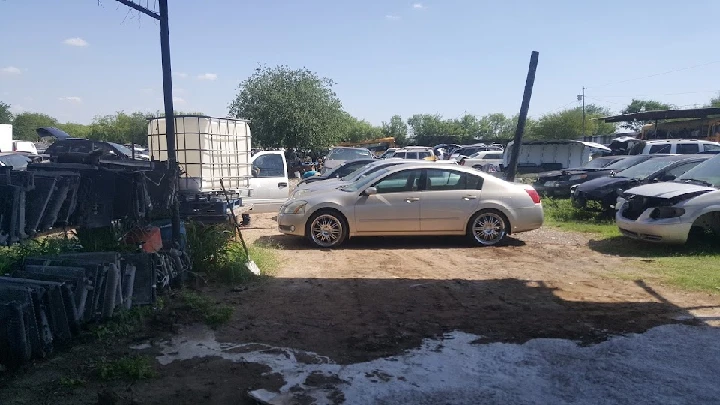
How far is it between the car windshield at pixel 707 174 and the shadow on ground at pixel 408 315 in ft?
12.9

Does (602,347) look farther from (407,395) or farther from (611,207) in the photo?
(611,207)

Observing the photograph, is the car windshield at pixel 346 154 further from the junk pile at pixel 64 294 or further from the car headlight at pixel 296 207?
the junk pile at pixel 64 294

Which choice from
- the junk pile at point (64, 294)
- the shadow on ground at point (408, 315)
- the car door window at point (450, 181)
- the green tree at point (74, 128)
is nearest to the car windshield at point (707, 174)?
the car door window at point (450, 181)

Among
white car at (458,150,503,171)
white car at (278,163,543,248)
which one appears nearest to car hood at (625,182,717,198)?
white car at (278,163,543,248)

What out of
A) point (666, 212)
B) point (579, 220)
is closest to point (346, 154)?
point (579, 220)

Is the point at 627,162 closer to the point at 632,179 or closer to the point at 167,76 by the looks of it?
the point at 632,179

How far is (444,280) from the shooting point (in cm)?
766

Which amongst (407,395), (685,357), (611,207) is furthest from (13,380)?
(611,207)

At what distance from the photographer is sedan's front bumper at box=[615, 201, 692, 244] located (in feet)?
30.3

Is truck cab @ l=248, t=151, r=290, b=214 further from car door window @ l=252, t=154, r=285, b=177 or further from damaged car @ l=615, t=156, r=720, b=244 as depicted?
damaged car @ l=615, t=156, r=720, b=244

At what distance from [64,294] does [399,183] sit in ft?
21.0

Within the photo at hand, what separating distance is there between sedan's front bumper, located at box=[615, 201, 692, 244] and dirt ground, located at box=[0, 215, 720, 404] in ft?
2.58

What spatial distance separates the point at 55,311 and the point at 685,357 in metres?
5.27

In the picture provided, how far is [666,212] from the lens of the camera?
9.43 meters
